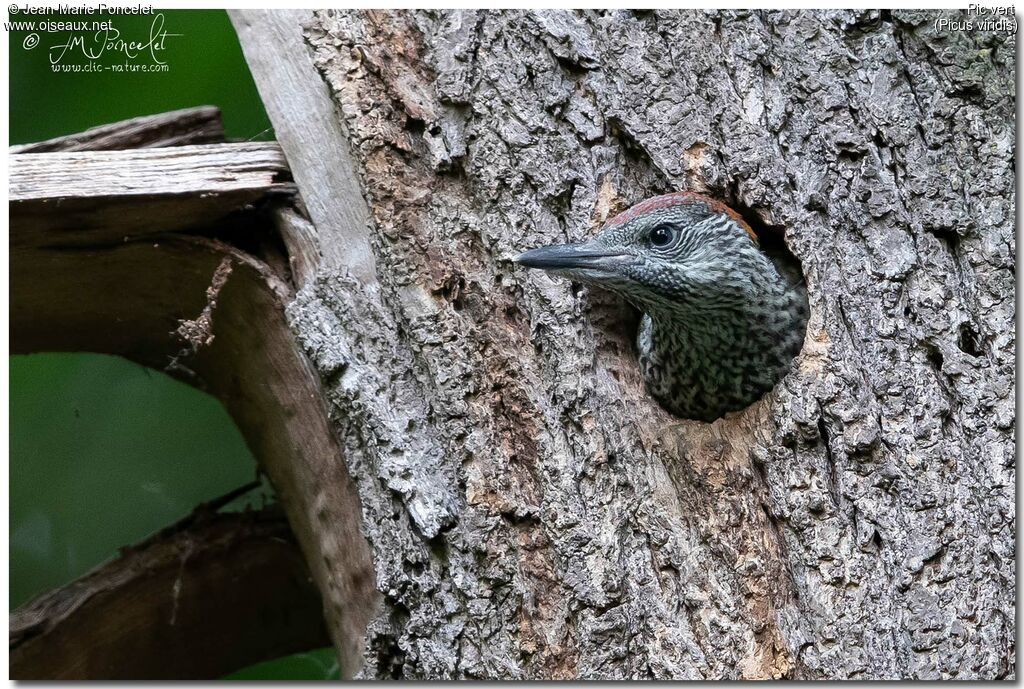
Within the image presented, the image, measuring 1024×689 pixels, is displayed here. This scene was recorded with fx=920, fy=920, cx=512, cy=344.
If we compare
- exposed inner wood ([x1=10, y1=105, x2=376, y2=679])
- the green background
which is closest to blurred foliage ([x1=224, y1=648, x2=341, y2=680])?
A: the green background

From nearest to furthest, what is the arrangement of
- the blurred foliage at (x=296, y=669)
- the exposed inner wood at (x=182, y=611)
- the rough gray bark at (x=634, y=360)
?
the rough gray bark at (x=634, y=360) < the exposed inner wood at (x=182, y=611) < the blurred foliage at (x=296, y=669)

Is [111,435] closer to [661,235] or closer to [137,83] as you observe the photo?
[137,83]

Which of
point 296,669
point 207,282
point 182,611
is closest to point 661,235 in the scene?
point 207,282

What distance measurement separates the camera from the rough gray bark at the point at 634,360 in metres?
1.84

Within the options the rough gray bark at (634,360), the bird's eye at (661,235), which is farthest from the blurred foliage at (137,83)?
the bird's eye at (661,235)

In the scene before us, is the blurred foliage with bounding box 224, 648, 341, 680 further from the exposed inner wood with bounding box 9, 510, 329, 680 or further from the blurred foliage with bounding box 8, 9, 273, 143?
the blurred foliage with bounding box 8, 9, 273, 143

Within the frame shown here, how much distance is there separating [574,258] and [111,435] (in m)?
2.17

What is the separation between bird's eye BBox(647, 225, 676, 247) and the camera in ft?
6.81

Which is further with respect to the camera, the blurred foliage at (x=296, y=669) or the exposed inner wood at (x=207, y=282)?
the blurred foliage at (x=296, y=669)

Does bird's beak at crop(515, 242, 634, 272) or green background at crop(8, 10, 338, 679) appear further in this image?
green background at crop(8, 10, 338, 679)

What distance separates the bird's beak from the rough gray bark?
124 mm

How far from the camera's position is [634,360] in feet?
7.30

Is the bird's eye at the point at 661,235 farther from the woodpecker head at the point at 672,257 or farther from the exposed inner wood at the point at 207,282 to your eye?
the exposed inner wood at the point at 207,282

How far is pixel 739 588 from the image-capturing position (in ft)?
6.15
